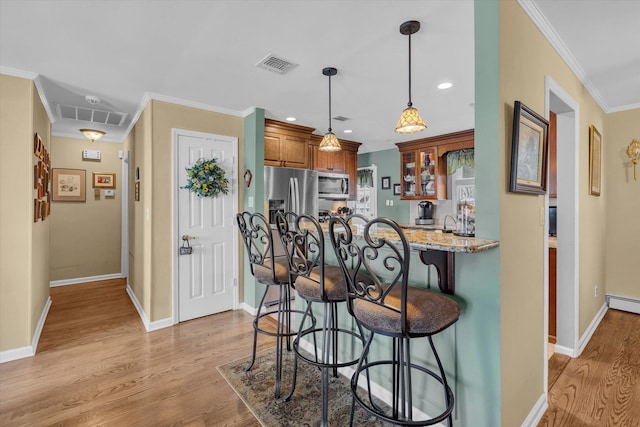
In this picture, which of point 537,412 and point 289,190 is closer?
point 537,412

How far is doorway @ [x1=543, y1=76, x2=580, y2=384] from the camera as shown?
2.55m

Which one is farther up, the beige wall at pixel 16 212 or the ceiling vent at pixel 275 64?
the ceiling vent at pixel 275 64

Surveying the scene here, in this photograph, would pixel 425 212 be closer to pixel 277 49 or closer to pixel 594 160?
pixel 594 160

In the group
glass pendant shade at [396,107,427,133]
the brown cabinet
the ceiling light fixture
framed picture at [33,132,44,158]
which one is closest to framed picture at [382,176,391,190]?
the brown cabinet

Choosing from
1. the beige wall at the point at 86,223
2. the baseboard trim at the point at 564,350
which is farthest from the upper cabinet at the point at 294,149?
the baseboard trim at the point at 564,350

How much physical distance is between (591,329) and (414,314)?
2.94 meters

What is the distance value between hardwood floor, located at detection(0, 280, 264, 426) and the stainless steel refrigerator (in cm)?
138

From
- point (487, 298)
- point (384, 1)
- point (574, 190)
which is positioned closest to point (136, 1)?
point (384, 1)

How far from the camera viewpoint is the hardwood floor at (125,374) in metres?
1.94

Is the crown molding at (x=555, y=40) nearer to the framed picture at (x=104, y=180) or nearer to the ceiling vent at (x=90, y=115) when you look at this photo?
the ceiling vent at (x=90, y=115)

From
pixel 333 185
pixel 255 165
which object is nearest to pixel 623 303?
pixel 333 185

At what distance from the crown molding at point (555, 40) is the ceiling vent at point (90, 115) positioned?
411 centimetres

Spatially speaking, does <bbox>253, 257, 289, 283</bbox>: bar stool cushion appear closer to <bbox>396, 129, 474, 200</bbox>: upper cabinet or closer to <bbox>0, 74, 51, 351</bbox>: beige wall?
<bbox>0, 74, 51, 351</bbox>: beige wall

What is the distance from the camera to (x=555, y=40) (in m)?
2.05
